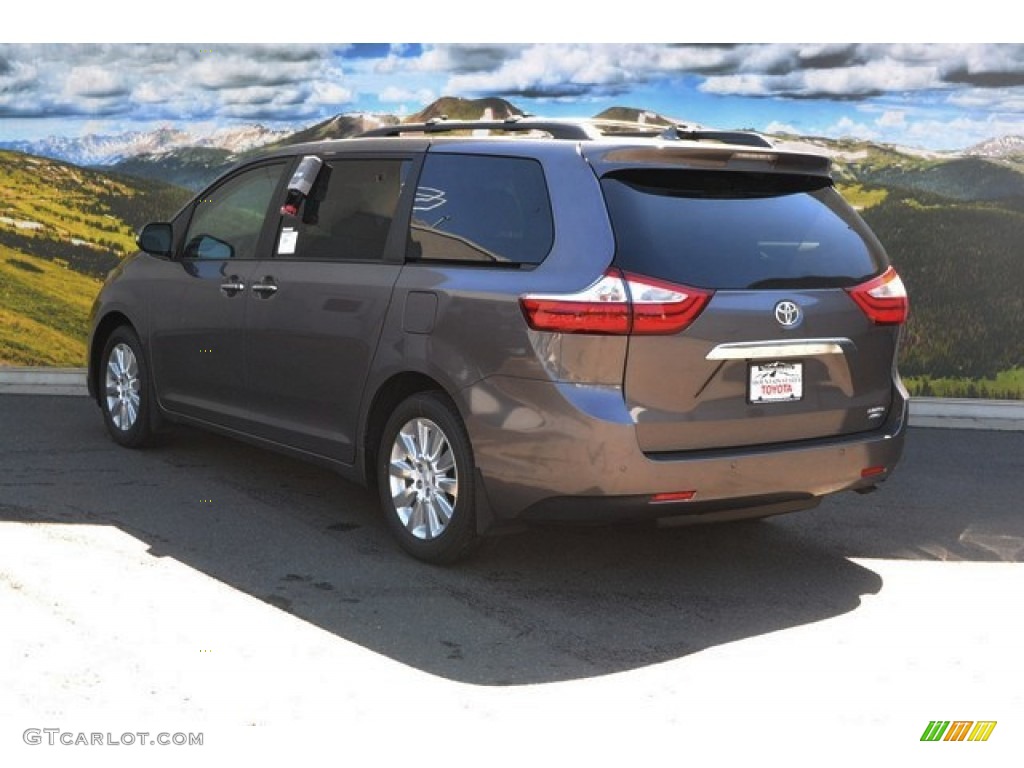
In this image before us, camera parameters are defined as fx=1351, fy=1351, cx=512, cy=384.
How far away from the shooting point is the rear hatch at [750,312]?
16.7 feet

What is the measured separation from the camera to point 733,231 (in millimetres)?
5344

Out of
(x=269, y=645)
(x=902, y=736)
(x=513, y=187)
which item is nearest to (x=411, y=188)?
(x=513, y=187)

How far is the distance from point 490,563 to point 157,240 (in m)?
3.09

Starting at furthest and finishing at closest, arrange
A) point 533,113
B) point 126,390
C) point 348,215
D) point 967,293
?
point 533,113 → point 967,293 → point 126,390 → point 348,215

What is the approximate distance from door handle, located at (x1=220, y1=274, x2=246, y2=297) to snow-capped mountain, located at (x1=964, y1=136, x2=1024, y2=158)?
22.6ft

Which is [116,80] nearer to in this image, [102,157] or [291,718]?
[102,157]

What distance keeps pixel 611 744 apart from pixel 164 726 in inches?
52.4

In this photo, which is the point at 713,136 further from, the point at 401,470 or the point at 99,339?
the point at 99,339

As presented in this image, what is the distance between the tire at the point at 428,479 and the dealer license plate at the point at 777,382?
1.17 metres

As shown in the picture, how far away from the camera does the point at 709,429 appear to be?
17.0 ft

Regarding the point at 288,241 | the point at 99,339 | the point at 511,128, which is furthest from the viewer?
the point at 99,339

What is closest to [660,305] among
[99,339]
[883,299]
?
[883,299]

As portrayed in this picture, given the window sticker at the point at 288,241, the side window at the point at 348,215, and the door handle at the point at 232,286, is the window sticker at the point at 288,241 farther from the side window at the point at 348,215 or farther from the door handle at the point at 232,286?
the door handle at the point at 232,286

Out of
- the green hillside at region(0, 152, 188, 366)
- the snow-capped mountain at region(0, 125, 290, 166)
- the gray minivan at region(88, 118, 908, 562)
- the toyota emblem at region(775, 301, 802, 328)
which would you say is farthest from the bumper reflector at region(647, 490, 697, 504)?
the green hillside at region(0, 152, 188, 366)
